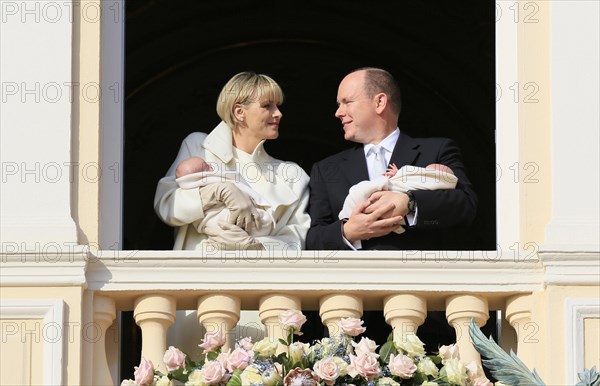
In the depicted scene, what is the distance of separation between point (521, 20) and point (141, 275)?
2.38m

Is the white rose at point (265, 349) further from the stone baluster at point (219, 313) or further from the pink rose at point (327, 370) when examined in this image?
the stone baluster at point (219, 313)

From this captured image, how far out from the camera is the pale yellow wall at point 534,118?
11961mm

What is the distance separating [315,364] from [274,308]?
1068 millimetres

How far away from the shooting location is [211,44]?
1891 cm

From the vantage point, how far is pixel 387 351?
1090 centimetres

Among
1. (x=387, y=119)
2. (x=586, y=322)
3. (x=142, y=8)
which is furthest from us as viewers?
(x=142, y=8)

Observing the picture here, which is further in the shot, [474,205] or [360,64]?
[360,64]

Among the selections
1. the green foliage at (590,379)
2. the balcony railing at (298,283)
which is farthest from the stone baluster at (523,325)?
the green foliage at (590,379)

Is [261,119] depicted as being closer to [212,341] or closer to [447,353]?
[212,341]

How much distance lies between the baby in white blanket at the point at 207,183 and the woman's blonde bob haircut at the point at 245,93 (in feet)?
1.37

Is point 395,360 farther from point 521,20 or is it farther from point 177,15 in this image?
point 177,15

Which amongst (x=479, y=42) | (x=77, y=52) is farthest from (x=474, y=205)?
(x=479, y=42)

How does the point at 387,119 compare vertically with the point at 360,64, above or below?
below

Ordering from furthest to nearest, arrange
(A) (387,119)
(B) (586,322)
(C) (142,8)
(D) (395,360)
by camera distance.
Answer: (C) (142,8) → (A) (387,119) → (B) (586,322) → (D) (395,360)
